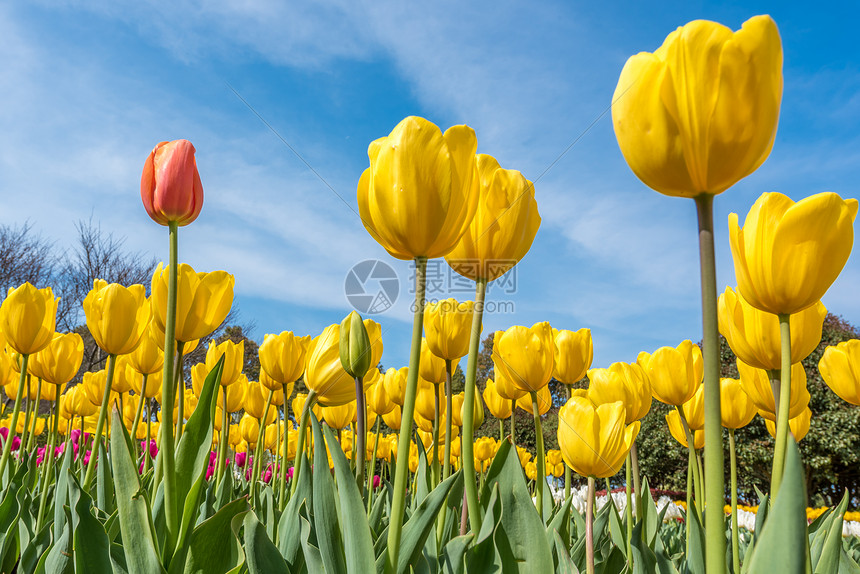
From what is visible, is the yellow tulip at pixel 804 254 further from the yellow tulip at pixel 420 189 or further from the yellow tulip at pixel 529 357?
the yellow tulip at pixel 529 357

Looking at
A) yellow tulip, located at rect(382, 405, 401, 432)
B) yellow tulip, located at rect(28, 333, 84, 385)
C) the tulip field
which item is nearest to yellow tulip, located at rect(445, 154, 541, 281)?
the tulip field

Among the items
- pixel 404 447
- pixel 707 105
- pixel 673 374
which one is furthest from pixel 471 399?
pixel 673 374

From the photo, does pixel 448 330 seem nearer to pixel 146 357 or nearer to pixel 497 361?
pixel 497 361

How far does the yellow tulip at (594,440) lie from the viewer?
1239 mm

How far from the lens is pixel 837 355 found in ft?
5.87

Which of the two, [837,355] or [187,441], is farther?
[837,355]

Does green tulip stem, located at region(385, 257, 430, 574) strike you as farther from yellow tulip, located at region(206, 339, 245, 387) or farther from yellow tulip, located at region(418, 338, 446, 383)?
yellow tulip, located at region(206, 339, 245, 387)

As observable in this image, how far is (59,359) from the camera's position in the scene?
2291 millimetres

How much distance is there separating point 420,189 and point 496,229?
235 millimetres

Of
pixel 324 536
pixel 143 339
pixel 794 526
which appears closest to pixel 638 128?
pixel 794 526

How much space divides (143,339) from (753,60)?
188 cm

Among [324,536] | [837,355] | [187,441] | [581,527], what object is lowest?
[581,527]

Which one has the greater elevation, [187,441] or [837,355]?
[837,355]

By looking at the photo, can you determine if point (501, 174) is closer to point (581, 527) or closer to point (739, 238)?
point (739, 238)
